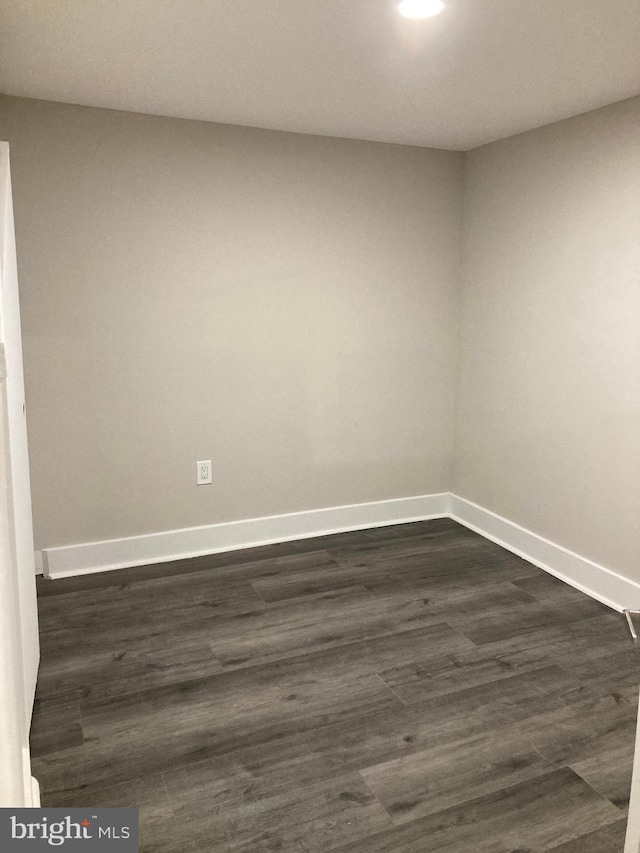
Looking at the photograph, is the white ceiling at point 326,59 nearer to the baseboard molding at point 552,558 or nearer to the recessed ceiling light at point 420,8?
the recessed ceiling light at point 420,8

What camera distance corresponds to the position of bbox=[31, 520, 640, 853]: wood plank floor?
5.94ft

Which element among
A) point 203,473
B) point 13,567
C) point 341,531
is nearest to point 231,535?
point 203,473

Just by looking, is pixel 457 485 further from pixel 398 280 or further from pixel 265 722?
pixel 265 722

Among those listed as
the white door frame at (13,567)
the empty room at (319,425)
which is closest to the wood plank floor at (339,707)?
the empty room at (319,425)

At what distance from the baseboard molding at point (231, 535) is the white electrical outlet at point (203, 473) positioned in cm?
23

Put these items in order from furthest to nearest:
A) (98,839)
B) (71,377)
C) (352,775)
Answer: (71,377) → (352,775) → (98,839)

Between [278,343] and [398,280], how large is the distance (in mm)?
763

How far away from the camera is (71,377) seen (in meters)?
3.09

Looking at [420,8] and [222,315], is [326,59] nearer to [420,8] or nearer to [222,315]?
[420,8]

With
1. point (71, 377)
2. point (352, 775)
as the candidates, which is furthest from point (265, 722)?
point (71, 377)

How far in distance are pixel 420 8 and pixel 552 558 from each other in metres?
2.45

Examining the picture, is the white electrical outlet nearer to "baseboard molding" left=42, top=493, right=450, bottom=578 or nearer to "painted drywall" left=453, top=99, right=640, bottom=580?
"baseboard molding" left=42, top=493, right=450, bottom=578

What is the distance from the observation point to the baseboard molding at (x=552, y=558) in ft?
9.78

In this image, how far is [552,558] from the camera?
3.34 metres
